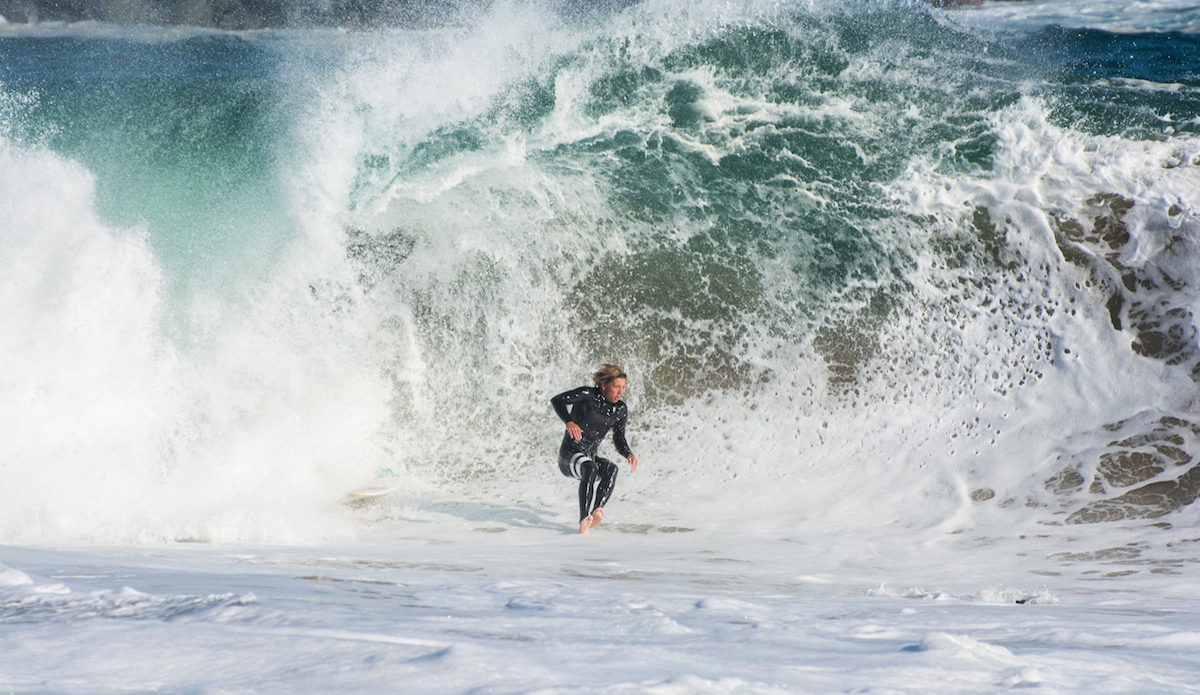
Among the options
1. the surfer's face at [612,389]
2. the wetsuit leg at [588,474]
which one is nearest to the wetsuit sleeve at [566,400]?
the surfer's face at [612,389]

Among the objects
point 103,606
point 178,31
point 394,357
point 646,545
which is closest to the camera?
point 103,606

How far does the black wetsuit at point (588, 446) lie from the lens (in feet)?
17.8

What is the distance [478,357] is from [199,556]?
3.57 meters

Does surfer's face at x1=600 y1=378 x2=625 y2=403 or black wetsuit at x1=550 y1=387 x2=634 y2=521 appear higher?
surfer's face at x1=600 y1=378 x2=625 y2=403

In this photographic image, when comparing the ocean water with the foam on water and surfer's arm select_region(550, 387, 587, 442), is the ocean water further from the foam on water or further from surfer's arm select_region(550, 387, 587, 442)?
surfer's arm select_region(550, 387, 587, 442)

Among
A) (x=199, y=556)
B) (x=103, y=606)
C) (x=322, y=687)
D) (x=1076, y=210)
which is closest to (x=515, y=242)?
(x=199, y=556)

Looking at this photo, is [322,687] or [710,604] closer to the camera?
[322,687]

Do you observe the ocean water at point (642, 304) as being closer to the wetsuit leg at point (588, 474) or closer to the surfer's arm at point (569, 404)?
the wetsuit leg at point (588, 474)

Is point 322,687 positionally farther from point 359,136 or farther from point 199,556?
point 359,136

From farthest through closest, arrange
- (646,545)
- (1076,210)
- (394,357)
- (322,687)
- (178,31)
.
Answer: (178,31) → (394,357) → (1076,210) → (646,545) → (322,687)

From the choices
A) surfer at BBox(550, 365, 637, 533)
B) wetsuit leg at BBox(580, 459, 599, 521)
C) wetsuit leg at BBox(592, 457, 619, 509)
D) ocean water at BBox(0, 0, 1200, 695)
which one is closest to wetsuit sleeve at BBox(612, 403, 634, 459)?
surfer at BBox(550, 365, 637, 533)

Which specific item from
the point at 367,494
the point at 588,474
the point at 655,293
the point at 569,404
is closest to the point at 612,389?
the point at 569,404

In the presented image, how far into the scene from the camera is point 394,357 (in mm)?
7176

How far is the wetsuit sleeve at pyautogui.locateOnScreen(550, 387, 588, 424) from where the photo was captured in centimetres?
537
